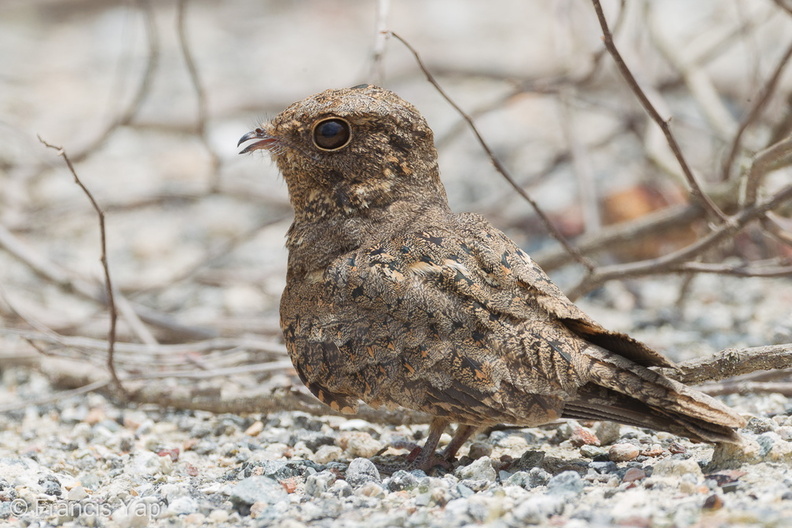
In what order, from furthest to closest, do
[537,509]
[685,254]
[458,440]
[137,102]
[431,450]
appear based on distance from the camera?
[137,102], [685,254], [458,440], [431,450], [537,509]

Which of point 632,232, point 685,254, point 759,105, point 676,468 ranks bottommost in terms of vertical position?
point 676,468

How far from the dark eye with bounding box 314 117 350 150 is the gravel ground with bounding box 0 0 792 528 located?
1182mm

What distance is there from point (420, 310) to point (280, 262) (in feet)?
14.4

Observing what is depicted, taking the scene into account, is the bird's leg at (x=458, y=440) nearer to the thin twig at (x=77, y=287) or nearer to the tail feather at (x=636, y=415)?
the tail feather at (x=636, y=415)

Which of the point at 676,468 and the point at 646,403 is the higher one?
the point at 646,403

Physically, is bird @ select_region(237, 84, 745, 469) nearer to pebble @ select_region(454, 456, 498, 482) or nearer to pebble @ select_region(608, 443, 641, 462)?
pebble @ select_region(454, 456, 498, 482)

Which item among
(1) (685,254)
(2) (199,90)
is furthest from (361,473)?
(2) (199,90)

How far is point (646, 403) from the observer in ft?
9.13

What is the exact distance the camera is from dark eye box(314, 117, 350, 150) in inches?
132

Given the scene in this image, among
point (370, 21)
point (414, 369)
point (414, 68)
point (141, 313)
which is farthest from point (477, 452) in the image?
point (370, 21)

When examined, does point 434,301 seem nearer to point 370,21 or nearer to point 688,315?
point 688,315

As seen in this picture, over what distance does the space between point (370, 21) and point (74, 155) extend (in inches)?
259

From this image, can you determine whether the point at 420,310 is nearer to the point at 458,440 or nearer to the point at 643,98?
the point at 458,440

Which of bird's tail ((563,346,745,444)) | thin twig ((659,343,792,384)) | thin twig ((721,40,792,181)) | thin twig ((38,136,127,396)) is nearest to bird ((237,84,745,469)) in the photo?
bird's tail ((563,346,745,444))
